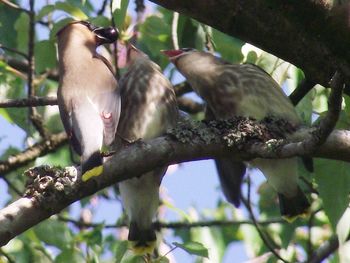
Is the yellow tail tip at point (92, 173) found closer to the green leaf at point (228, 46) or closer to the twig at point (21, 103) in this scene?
the twig at point (21, 103)

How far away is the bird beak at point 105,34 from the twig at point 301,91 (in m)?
0.94

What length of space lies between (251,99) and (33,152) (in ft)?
5.12

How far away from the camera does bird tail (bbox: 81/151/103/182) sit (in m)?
3.03

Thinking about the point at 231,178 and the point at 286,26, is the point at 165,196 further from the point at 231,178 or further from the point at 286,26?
the point at 286,26

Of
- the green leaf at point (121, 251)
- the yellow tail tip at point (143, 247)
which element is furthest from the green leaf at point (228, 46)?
the green leaf at point (121, 251)

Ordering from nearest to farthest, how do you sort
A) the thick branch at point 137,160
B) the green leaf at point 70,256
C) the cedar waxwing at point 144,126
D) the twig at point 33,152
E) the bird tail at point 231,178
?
the thick branch at point 137,160
the cedar waxwing at point 144,126
the green leaf at point 70,256
the bird tail at point 231,178
the twig at point 33,152

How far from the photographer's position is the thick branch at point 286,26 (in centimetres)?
293

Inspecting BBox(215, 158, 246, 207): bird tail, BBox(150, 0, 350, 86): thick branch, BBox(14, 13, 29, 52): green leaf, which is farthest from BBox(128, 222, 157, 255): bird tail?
BBox(150, 0, 350, 86): thick branch

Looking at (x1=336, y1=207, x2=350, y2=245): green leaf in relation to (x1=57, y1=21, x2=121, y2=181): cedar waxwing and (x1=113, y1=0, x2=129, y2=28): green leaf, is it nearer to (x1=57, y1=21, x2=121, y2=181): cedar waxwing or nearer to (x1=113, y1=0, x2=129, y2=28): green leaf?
(x1=57, y1=21, x2=121, y2=181): cedar waxwing

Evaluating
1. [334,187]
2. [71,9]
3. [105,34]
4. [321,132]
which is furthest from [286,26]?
[71,9]

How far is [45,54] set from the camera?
4.92 meters

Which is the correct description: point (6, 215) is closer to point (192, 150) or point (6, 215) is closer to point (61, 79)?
point (192, 150)

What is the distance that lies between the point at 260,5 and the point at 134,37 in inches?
98.4

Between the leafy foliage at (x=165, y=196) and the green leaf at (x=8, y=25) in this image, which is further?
the green leaf at (x=8, y=25)
